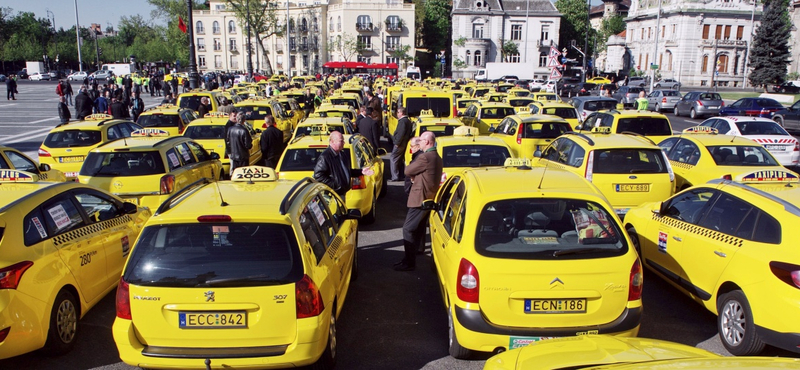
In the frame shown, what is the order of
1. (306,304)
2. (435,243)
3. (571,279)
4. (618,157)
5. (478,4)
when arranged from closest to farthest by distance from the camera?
(306,304), (571,279), (435,243), (618,157), (478,4)

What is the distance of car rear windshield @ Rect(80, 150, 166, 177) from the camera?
907 centimetres

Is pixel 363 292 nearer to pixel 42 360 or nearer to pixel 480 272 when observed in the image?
pixel 480 272

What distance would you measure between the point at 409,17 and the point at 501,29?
13.5 metres

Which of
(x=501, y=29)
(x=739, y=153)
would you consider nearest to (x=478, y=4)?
(x=501, y=29)

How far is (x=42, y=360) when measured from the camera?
5457mm

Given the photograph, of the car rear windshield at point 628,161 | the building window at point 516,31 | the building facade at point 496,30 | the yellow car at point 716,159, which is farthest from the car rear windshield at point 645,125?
the building window at point 516,31

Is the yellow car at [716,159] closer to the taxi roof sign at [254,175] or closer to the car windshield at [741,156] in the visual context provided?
the car windshield at [741,156]

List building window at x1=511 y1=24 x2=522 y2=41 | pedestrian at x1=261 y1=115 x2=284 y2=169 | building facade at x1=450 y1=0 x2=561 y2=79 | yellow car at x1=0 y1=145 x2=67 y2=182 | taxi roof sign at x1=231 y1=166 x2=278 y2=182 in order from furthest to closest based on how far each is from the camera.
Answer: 1. building window at x1=511 y1=24 x2=522 y2=41
2. building facade at x1=450 y1=0 x2=561 y2=79
3. pedestrian at x1=261 y1=115 x2=284 y2=169
4. yellow car at x1=0 y1=145 x2=67 y2=182
5. taxi roof sign at x1=231 y1=166 x2=278 y2=182

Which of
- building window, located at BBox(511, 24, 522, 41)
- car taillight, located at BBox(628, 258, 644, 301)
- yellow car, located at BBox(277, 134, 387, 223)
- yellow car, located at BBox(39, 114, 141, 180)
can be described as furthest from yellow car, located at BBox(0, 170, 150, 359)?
building window, located at BBox(511, 24, 522, 41)

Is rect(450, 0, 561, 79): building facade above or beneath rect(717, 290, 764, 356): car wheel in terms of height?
above

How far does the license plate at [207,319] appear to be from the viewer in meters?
4.27

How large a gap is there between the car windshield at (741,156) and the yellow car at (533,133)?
13.9 ft

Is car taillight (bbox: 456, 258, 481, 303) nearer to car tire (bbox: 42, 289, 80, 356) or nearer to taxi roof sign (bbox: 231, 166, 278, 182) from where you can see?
taxi roof sign (bbox: 231, 166, 278, 182)

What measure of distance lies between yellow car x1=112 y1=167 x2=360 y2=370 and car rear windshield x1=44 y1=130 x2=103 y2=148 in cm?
982
